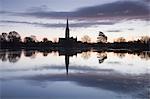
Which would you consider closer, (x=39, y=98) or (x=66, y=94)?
(x=39, y=98)

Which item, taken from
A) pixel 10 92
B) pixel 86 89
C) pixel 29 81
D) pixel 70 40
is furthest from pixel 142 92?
pixel 70 40

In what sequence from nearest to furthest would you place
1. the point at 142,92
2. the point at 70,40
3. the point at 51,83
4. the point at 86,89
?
the point at 142,92
the point at 86,89
the point at 51,83
the point at 70,40

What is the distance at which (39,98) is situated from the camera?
690cm

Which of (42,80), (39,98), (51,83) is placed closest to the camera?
(39,98)

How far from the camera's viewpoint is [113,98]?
23.4ft

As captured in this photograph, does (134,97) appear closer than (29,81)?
Yes

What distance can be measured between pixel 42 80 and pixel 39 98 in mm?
3428

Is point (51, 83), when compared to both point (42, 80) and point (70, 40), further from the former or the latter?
point (70, 40)

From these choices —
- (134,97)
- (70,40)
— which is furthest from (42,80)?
(70,40)

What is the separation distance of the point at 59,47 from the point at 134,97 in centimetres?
3603

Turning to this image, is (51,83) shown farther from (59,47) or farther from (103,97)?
(59,47)

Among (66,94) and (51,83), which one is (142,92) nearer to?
(66,94)

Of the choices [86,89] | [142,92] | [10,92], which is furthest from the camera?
[86,89]

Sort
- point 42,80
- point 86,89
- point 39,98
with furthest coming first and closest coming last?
1. point 42,80
2. point 86,89
3. point 39,98
